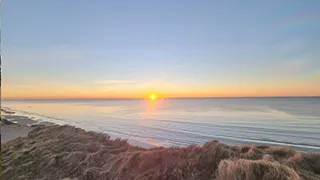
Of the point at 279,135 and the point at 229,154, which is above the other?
the point at 229,154

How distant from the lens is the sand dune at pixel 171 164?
6473mm

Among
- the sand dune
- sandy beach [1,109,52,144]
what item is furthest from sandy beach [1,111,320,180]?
sandy beach [1,109,52,144]

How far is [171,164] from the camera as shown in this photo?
26.2 feet

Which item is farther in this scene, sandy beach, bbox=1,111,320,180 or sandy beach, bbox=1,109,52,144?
sandy beach, bbox=1,109,52,144

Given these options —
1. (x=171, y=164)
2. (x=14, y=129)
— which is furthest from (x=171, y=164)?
(x=14, y=129)

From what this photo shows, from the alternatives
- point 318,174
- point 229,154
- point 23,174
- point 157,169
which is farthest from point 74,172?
point 318,174

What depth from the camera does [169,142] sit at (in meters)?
21.3

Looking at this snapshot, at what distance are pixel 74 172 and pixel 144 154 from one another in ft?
8.17

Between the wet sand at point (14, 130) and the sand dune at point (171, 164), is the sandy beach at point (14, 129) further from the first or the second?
the sand dune at point (171, 164)

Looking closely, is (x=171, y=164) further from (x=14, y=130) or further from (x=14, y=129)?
(x=14, y=129)

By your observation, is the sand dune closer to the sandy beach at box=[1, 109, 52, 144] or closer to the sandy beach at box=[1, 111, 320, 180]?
the sandy beach at box=[1, 111, 320, 180]

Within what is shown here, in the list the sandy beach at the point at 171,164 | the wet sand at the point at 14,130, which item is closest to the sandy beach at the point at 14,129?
the wet sand at the point at 14,130

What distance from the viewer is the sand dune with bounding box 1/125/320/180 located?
6473mm

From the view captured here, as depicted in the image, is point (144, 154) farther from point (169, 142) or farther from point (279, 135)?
point (279, 135)
